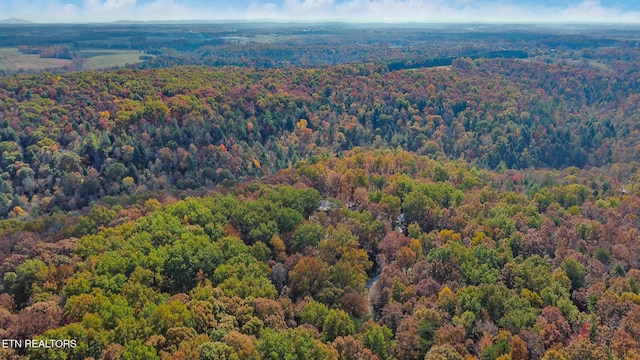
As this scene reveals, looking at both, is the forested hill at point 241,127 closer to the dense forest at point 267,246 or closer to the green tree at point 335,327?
the dense forest at point 267,246

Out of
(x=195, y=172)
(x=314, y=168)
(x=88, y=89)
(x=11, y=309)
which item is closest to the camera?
(x=11, y=309)

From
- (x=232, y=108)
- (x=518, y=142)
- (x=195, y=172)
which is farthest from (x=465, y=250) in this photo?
(x=518, y=142)

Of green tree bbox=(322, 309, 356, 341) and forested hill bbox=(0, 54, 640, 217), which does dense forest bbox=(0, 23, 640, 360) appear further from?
forested hill bbox=(0, 54, 640, 217)

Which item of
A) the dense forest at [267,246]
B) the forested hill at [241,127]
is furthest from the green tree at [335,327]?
the forested hill at [241,127]

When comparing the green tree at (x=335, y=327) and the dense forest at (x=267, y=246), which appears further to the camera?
the green tree at (x=335, y=327)

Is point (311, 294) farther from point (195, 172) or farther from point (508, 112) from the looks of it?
point (508, 112)

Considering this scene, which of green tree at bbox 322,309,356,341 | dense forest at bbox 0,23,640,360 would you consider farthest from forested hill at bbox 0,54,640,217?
green tree at bbox 322,309,356,341
